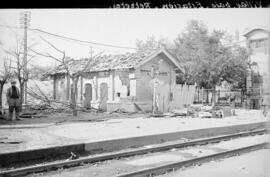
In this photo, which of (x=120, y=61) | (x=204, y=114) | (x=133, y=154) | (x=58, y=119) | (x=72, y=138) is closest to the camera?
(x=133, y=154)

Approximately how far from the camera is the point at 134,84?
2019cm

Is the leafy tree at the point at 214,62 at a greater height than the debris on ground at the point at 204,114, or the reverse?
the leafy tree at the point at 214,62

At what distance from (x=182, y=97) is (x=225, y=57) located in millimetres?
9627

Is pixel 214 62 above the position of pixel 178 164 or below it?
above

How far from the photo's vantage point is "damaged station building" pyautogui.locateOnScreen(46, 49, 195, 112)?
1980cm

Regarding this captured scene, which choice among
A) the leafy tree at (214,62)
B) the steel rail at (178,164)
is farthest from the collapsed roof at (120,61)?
the steel rail at (178,164)

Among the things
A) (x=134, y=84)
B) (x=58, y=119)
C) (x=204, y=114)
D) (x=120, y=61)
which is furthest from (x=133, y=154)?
(x=120, y=61)

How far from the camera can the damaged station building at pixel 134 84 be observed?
19.8 m

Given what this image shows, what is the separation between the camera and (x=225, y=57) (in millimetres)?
29188

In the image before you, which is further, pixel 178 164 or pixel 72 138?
pixel 72 138

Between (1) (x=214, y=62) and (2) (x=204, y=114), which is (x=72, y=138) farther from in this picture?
(1) (x=214, y=62)

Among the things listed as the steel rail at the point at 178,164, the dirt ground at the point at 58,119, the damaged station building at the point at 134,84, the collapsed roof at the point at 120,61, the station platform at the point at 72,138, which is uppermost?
the collapsed roof at the point at 120,61

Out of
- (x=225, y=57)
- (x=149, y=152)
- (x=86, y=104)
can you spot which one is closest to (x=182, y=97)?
→ (x=86, y=104)

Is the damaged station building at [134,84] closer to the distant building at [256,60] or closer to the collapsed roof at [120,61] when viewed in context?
the collapsed roof at [120,61]
